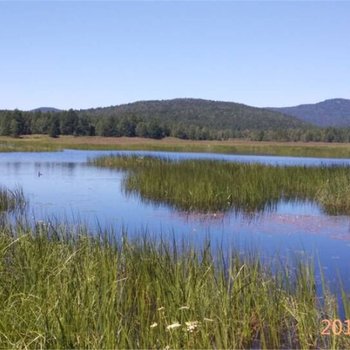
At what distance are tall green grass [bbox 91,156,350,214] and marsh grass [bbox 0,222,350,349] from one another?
32.6ft

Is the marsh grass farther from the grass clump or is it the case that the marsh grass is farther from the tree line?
the tree line

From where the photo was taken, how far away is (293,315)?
604cm

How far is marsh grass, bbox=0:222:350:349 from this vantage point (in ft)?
16.4

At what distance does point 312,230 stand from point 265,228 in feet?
4.50

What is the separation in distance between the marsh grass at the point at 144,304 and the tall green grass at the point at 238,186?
9.95m

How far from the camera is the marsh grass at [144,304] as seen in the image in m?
5.00

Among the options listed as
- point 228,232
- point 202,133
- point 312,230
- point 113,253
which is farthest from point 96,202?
point 202,133

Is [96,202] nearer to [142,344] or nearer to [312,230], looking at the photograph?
[312,230]

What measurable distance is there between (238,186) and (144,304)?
1312cm

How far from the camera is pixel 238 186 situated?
18922mm

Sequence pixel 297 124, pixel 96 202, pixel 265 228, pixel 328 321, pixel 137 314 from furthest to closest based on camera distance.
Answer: pixel 297 124 → pixel 96 202 → pixel 265 228 → pixel 137 314 → pixel 328 321
